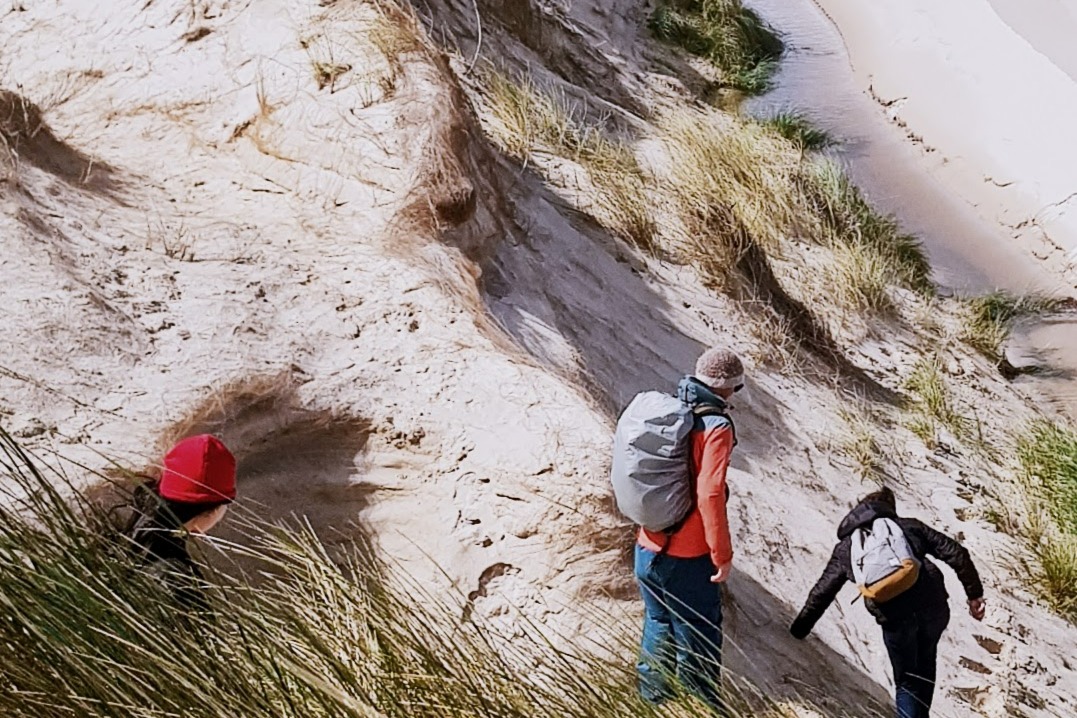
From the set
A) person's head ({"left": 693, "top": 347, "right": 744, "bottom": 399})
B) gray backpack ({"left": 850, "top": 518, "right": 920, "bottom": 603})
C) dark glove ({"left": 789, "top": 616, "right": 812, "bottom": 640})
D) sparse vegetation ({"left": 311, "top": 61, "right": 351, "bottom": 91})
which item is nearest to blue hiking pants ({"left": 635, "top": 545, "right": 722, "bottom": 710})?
person's head ({"left": 693, "top": 347, "right": 744, "bottom": 399})

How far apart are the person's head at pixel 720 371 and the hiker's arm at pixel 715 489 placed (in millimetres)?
168

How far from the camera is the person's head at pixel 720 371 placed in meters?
4.21

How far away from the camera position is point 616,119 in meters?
11.0

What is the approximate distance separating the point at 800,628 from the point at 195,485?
3.13 metres

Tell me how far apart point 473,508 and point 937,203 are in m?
11.2

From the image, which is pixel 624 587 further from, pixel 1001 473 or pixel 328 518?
pixel 1001 473

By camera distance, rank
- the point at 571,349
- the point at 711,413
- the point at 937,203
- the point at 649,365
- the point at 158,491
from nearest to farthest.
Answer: the point at 158,491, the point at 711,413, the point at 571,349, the point at 649,365, the point at 937,203

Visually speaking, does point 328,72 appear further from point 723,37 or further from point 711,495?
point 723,37

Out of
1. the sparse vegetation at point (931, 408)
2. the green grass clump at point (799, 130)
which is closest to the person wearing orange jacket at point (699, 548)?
the sparse vegetation at point (931, 408)

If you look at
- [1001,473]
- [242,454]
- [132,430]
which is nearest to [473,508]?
[242,454]

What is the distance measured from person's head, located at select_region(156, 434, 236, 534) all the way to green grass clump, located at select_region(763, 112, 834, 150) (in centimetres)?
1047

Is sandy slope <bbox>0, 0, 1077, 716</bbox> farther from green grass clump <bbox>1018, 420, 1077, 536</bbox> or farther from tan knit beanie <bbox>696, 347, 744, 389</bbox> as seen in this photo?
tan knit beanie <bbox>696, 347, 744, 389</bbox>

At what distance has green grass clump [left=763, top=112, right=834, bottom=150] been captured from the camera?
43.2ft

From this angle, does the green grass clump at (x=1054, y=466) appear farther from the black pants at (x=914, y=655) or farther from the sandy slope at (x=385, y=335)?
the black pants at (x=914, y=655)
